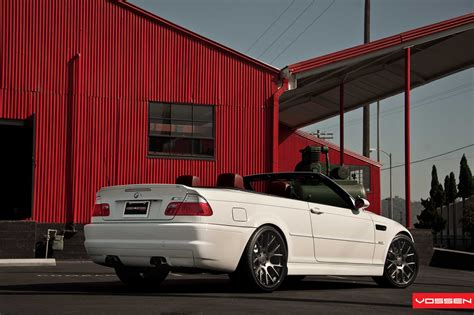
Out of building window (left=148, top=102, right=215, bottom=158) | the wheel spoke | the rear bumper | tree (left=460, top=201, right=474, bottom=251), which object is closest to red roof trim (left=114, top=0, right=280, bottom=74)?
building window (left=148, top=102, right=215, bottom=158)

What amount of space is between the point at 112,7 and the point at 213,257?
12.6m

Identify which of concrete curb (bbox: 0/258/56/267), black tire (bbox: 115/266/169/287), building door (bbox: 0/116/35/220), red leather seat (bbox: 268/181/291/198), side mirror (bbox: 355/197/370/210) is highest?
building door (bbox: 0/116/35/220)

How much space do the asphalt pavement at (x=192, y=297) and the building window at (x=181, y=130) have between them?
28.6 ft

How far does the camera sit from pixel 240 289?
8.23m

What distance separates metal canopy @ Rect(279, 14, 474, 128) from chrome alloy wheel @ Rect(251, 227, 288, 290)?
1201 centimetres

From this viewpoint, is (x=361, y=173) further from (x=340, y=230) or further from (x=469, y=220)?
(x=340, y=230)

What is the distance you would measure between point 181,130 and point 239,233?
37.9 feet

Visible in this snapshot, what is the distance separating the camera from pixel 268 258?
790 centimetres

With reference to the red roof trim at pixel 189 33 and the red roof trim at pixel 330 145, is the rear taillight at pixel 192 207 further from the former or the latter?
the red roof trim at pixel 330 145

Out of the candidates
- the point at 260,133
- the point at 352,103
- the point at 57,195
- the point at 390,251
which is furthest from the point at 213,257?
the point at 352,103

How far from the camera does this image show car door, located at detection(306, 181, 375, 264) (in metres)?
8.66

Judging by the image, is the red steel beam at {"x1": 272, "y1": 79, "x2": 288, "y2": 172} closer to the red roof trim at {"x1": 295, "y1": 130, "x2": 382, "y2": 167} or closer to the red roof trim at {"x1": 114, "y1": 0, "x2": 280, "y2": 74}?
the red roof trim at {"x1": 114, "y1": 0, "x2": 280, "y2": 74}

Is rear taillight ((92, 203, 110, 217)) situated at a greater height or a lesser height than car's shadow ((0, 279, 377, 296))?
greater

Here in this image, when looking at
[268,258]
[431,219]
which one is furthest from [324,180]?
[431,219]
